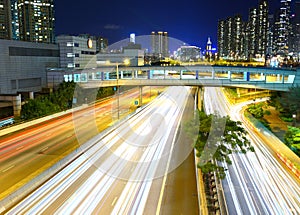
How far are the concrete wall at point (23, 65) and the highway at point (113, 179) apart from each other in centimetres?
1701

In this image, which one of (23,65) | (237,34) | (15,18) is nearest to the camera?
(23,65)

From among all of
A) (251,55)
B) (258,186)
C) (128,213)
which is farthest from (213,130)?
(251,55)

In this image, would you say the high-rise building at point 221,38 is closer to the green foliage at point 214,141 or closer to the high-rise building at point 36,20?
the high-rise building at point 36,20

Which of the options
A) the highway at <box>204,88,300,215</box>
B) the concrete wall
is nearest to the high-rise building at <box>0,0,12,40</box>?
the concrete wall

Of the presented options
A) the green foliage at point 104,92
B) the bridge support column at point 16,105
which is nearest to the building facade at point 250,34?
the green foliage at point 104,92

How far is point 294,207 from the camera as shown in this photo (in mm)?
9258

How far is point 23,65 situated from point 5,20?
4485 centimetres

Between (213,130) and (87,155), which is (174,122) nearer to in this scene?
(87,155)

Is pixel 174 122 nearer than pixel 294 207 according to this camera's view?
No

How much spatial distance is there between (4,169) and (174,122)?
11.5 metres

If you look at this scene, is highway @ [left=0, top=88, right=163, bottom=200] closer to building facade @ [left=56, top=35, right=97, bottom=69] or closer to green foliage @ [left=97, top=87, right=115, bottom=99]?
green foliage @ [left=97, top=87, right=115, bottom=99]

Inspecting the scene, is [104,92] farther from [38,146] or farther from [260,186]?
[260,186]

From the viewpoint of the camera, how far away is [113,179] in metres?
10.5

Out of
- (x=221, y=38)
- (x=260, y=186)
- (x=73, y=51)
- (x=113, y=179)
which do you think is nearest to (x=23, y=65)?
(x=73, y=51)
